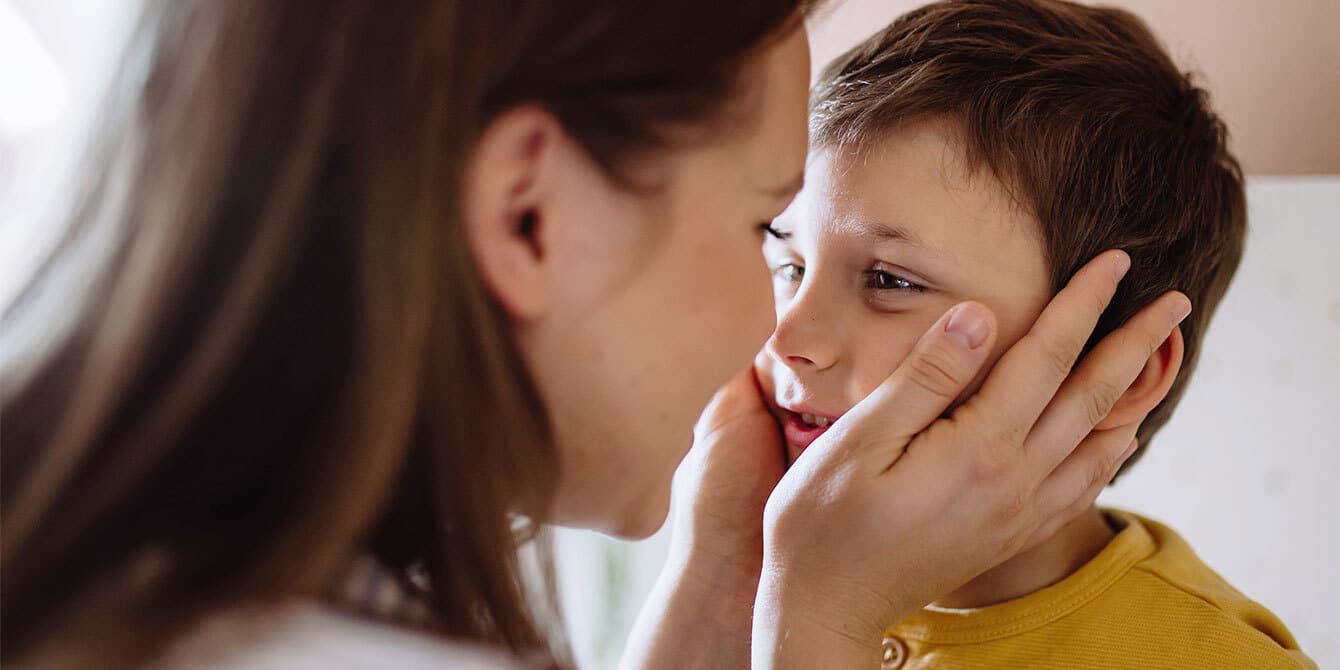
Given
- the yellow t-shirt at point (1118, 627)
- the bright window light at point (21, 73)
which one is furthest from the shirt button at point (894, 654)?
the bright window light at point (21, 73)

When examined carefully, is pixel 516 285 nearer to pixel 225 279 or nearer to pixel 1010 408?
pixel 225 279

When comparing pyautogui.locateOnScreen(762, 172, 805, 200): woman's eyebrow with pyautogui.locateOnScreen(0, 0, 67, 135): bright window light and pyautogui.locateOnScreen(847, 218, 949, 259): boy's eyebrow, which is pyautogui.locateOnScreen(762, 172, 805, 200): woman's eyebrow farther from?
pyautogui.locateOnScreen(0, 0, 67, 135): bright window light

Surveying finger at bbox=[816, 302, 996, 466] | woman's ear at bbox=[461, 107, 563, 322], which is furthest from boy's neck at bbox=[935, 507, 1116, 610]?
woman's ear at bbox=[461, 107, 563, 322]

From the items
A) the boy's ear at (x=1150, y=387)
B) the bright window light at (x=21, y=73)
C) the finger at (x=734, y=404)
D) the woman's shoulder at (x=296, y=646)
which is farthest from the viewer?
the bright window light at (x=21, y=73)

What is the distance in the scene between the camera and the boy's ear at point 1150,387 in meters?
0.95

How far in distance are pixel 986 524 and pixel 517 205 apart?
485 millimetres

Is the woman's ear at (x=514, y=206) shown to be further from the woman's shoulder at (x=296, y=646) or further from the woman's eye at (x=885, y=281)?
the woman's eye at (x=885, y=281)

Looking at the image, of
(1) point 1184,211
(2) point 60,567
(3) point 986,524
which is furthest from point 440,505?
(1) point 1184,211

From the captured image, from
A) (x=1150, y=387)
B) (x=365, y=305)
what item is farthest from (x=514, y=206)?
(x=1150, y=387)

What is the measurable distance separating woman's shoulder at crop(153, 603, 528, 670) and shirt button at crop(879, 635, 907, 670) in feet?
1.96

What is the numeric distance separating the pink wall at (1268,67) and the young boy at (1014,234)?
24cm

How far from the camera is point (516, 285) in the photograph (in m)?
0.59

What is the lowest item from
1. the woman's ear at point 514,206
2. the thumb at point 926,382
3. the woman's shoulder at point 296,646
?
the thumb at point 926,382

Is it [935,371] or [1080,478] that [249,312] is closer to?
[935,371]
